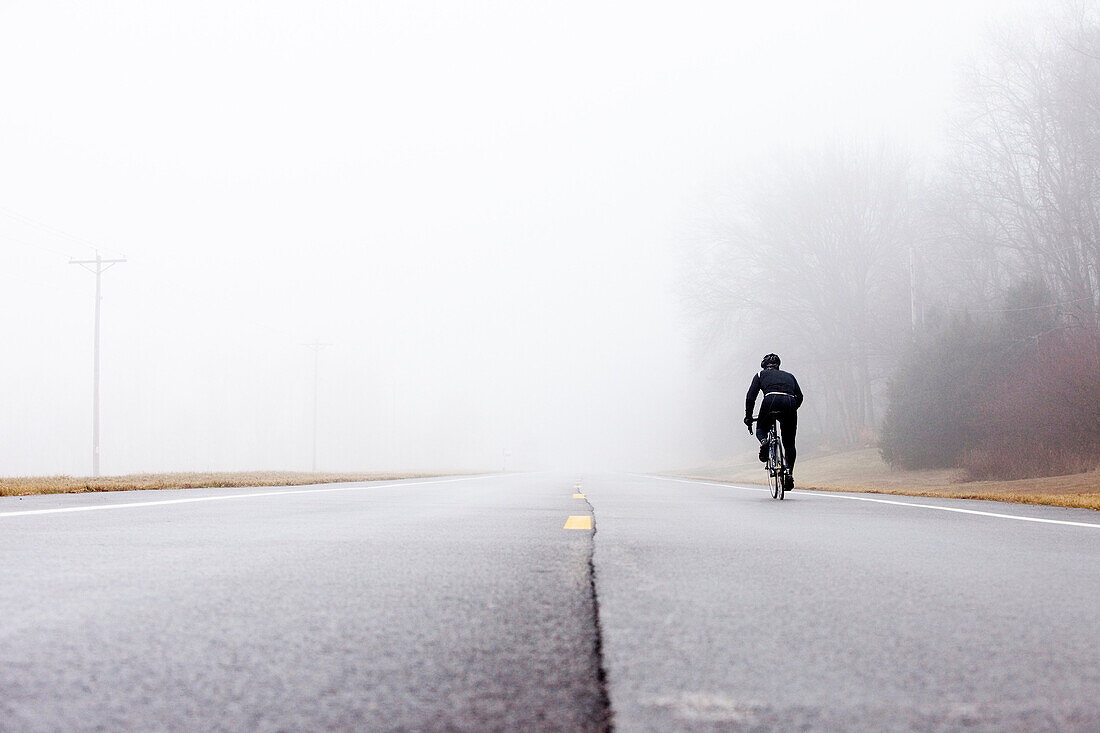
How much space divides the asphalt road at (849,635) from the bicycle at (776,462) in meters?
6.94

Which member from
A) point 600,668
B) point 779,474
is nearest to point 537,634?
point 600,668

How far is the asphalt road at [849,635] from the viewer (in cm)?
173

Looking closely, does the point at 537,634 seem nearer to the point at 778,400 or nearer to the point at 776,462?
the point at 776,462

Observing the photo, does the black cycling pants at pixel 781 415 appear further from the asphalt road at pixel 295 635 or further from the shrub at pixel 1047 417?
the shrub at pixel 1047 417

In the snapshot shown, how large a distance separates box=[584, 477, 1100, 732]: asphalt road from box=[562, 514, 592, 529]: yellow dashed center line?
31.2 inches

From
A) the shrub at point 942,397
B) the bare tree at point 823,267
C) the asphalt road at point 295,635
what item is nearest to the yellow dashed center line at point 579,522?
the asphalt road at point 295,635

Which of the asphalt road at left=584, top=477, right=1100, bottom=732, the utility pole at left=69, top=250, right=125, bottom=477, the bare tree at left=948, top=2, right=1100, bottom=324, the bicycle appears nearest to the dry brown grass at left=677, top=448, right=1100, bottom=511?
the bicycle

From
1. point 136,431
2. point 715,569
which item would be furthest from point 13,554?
point 136,431

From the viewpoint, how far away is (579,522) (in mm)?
6500

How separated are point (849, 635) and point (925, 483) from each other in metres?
25.9

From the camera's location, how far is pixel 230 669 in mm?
1962

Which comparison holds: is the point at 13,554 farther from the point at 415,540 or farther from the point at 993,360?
the point at 993,360

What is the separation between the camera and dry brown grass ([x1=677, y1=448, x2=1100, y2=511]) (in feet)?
40.5

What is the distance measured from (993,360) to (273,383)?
103036 millimetres
